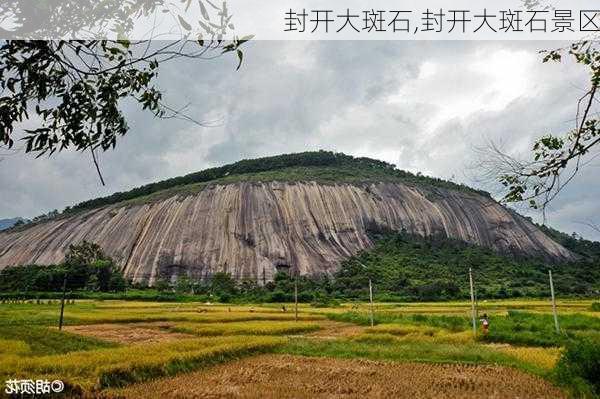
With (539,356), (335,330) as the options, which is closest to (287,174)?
(335,330)

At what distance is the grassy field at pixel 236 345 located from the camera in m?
14.4

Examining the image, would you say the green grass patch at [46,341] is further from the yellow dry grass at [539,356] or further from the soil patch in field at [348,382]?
the yellow dry grass at [539,356]

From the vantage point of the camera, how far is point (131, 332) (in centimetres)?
3008

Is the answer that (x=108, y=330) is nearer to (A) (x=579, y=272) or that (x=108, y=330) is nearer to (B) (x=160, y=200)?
(B) (x=160, y=200)

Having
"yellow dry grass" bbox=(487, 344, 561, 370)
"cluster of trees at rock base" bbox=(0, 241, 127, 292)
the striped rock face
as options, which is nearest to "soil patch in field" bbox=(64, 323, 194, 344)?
"yellow dry grass" bbox=(487, 344, 561, 370)

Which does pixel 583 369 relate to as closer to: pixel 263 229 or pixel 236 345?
pixel 236 345

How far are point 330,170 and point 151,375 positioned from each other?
103 m

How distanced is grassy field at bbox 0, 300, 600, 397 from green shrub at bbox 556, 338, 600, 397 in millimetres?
107

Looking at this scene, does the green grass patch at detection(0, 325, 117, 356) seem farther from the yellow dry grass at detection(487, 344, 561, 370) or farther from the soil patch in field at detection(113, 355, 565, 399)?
the yellow dry grass at detection(487, 344, 561, 370)

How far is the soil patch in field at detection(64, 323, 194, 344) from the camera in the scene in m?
26.7

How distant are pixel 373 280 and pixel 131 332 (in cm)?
5043

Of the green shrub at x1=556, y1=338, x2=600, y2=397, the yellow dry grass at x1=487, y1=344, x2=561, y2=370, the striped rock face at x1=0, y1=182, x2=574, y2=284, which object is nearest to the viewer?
the green shrub at x1=556, y1=338, x2=600, y2=397

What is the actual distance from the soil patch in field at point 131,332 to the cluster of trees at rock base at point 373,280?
29.2 metres

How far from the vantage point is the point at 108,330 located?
30719mm
